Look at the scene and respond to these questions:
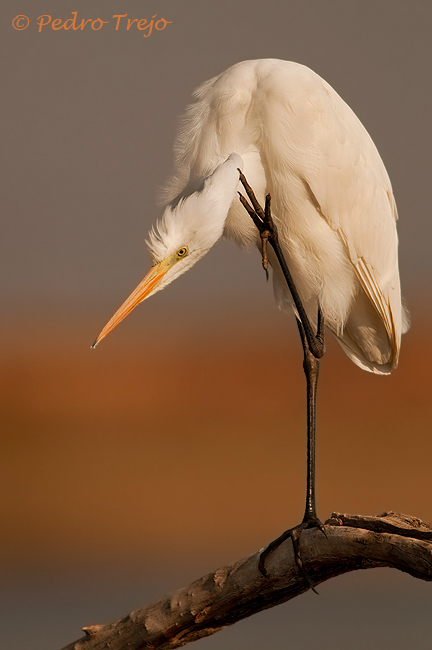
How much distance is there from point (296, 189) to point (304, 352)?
0.50 m

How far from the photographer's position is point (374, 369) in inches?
99.3

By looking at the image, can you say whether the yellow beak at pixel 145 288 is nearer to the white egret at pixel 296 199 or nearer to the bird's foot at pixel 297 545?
the white egret at pixel 296 199

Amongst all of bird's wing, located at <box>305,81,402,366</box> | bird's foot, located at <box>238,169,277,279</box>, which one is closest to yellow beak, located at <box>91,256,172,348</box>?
bird's foot, located at <box>238,169,277,279</box>

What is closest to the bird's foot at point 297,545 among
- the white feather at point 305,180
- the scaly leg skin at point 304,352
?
the scaly leg skin at point 304,352

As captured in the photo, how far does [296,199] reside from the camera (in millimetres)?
2104

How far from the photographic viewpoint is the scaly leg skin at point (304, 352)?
1.87 m

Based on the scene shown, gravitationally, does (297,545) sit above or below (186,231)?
below

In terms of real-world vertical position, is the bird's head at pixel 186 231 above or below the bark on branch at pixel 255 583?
above

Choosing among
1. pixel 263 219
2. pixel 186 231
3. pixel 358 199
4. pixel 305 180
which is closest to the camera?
pixel 186 231

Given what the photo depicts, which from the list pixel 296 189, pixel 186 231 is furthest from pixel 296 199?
pixel 186 231

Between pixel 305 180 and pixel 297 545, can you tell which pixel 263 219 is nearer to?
pixel 305 180

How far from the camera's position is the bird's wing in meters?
2.12

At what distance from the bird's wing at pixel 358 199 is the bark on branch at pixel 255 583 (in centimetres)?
73

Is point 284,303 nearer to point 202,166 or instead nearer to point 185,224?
point 202,166
